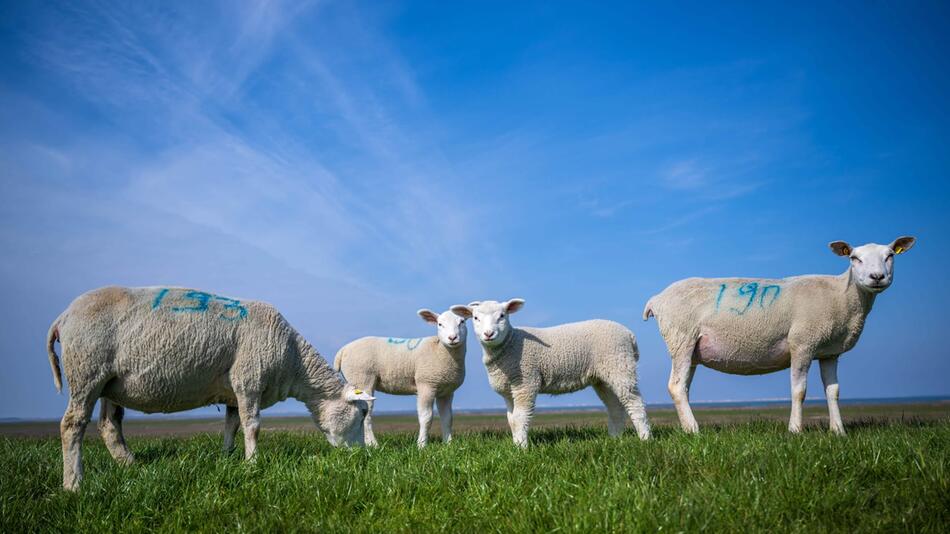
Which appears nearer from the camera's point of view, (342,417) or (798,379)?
(342,417)

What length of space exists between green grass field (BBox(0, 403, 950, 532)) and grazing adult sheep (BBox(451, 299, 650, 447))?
4.43ft

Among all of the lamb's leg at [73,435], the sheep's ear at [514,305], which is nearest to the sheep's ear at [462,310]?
the sheep's ear at [514,305]

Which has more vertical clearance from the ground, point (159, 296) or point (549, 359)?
point (159, 296)

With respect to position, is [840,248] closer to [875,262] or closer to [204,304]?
[875,262]

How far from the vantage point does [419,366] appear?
11.8 m

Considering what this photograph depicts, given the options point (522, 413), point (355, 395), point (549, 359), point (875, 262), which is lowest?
point (522, 413)

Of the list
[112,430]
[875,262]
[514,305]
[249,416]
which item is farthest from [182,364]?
[875,262]

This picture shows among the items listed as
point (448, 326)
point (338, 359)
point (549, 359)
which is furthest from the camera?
point (338, 359)

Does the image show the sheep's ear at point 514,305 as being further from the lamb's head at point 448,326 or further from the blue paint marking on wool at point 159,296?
the blue paint marking on wool at point 159,296

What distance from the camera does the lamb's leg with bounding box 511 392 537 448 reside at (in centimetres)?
884

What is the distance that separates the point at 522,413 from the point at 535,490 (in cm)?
319

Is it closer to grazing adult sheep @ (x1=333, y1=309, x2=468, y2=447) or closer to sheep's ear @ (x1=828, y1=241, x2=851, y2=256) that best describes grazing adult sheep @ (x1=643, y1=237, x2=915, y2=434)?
sheep's ear @ (x1=828, y1=241, x2=851, y2=256)

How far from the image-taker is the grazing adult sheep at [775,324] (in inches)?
404

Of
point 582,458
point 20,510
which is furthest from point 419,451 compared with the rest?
point 20,510
